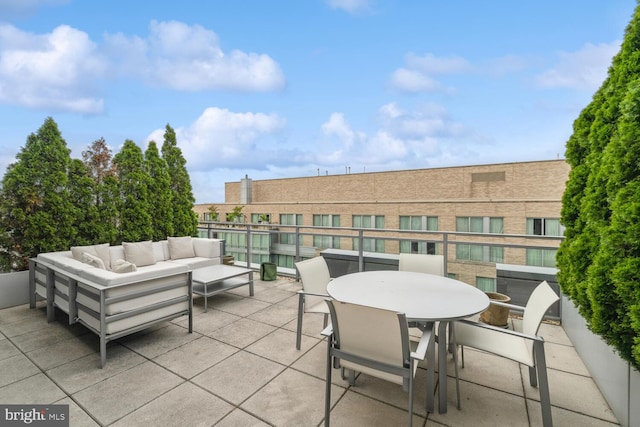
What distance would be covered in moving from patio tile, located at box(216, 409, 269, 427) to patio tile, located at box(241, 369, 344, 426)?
0.05 meters

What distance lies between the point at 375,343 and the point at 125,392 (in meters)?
2.03

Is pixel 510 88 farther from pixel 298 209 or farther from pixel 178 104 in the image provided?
pixel 298 209

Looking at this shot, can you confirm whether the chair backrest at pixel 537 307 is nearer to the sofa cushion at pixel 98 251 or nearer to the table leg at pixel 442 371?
the table leg at pixel 442 371

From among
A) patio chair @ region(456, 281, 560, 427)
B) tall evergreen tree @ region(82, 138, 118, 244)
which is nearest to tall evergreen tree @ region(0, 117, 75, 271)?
tall evergreen tree @ region(82, 138, 118, 244)

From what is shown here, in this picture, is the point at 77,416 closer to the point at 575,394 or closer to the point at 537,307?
the point at 537,307

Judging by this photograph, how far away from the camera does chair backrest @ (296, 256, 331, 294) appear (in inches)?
115

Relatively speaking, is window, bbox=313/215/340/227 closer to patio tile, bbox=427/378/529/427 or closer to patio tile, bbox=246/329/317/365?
patio tile, bbox=246/329/317/365

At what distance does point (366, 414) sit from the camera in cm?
192

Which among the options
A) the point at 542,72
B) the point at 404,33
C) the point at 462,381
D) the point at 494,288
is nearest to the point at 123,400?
the point at 462,381

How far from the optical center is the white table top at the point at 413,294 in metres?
1.90

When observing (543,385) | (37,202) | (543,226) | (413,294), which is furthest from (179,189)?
(543,226)

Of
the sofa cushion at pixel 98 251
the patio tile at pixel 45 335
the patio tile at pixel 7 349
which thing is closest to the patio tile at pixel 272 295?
the patio tile at pixel 45 335

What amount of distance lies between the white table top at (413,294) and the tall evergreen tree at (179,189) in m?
4.94

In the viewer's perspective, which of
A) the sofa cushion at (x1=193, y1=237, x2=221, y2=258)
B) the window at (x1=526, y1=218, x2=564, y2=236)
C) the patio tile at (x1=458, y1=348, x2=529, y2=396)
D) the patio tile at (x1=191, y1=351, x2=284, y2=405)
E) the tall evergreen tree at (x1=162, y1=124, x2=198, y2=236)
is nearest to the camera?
the patio tile at (x1=191, y1=351, x2=284, y2=405)
